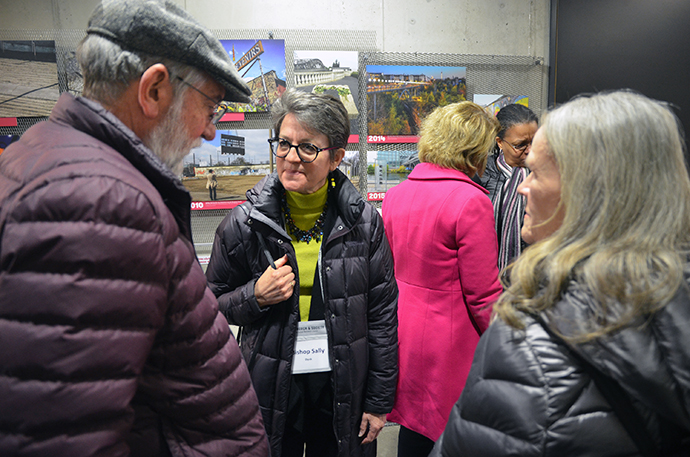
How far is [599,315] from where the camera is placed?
27.0 inches

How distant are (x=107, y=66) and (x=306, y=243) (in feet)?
3.35

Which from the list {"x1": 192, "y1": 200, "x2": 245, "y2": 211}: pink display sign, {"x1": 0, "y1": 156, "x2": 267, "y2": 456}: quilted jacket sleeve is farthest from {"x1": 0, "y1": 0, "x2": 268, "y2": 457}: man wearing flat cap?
{"x1": 192, "y1": 200, "x2": 245, "y2": 211}: pink display sign

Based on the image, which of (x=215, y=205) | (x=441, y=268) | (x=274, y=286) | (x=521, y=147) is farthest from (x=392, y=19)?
(x=274, y=286)

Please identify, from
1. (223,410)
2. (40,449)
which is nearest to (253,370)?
(223,410)

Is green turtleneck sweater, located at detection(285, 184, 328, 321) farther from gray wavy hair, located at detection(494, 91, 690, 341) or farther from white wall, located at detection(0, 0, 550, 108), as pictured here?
white wall, located at detection(0, 0, 550, 108)

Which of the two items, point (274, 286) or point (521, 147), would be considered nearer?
point (274, 286)

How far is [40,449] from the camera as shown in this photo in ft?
1.96

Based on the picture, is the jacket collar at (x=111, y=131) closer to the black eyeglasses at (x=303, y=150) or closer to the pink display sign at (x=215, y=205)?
the black eyeglasses at (x=303, y=150)

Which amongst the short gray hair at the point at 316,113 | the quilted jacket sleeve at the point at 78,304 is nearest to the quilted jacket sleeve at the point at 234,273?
the short gray hair at the point at 316,113

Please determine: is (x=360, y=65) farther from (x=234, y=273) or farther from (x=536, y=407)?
(x=536, y=407)

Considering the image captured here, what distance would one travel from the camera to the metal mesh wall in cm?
279

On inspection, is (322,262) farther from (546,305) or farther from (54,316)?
(54,316)

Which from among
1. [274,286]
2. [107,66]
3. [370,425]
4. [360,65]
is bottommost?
[370,425]

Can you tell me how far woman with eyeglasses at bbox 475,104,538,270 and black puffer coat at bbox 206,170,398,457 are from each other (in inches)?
35.6
